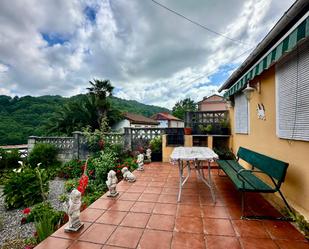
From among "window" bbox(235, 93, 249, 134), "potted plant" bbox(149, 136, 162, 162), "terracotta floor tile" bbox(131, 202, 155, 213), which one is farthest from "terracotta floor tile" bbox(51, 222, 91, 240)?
"potted plant" bbox(149, 136, 162, 162)

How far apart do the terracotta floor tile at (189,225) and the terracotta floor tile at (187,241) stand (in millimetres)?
96

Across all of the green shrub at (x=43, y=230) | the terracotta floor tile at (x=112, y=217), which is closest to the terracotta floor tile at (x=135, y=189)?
the terracotta floor tile at (x=112, y=217)

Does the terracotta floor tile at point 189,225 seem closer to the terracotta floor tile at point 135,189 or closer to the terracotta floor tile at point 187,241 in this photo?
the terracotta floor tile at point 187,241

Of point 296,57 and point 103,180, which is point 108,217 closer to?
point 103,180

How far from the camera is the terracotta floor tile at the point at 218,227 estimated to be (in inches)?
90.2

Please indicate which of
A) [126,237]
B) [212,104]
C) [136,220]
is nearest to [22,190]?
[136,220]

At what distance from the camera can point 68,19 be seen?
616 centimetres

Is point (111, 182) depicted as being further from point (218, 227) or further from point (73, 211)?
point (218, 227)

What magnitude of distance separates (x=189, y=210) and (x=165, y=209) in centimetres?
43

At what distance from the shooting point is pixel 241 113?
5.23 m

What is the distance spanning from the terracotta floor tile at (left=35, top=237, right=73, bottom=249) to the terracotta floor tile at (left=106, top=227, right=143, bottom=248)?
1.74 ft

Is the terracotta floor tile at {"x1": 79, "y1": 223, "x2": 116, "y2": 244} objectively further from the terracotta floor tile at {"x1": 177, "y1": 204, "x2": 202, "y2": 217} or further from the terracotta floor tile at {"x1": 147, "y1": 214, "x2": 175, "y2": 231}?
the terracotta floor tile at {"x1": 177, "y1": 204, "x2": 202, "y2": 217}

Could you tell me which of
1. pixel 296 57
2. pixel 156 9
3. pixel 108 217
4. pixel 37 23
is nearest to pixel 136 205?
pixel 108 217

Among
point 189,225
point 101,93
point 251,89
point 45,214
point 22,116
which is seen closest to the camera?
point 189,225
